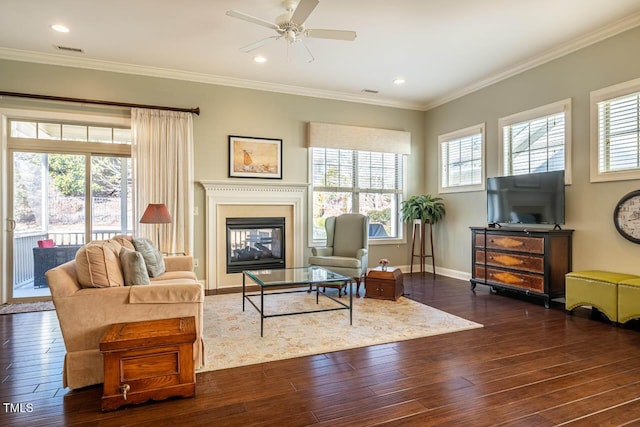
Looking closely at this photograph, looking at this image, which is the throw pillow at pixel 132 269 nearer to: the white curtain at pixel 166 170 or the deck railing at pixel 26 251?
the white curtain at pixel 166 170

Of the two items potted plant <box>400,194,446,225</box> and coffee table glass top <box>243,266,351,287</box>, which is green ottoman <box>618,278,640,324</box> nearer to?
coffee table glass top <box>243,266,351,287</box>

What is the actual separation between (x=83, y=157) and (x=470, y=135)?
5.85 meters

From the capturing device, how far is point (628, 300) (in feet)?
11.4

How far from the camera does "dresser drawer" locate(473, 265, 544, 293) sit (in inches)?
171

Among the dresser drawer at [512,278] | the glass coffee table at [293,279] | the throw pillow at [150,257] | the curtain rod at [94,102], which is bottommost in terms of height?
the dresser drawer at [512,278]

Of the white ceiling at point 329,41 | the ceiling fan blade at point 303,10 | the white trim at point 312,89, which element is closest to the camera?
the ceiling fan blade at point 303,10

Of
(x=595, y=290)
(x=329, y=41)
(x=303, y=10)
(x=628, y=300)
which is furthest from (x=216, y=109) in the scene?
(x=628, y=300)

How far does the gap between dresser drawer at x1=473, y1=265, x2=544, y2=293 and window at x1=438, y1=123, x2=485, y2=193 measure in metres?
1.43

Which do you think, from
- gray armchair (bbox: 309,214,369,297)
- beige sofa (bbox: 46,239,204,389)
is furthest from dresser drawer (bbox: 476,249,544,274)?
beige sofa (bbox: 46,239,204,389)

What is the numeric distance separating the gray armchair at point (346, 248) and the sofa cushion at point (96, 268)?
2.94m

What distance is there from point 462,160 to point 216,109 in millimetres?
4127

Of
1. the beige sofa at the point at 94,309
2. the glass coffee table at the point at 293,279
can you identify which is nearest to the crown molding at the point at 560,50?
the glass coffee table at the point at 293,279

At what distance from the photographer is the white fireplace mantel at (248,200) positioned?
541 centimetres

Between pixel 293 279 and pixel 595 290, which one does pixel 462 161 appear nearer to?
pixel 595 290
